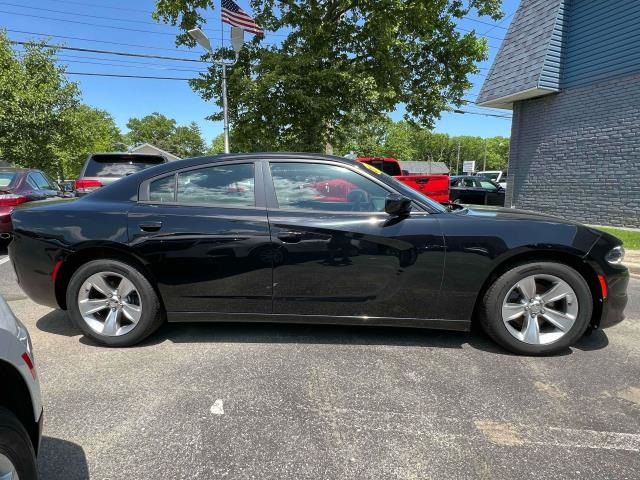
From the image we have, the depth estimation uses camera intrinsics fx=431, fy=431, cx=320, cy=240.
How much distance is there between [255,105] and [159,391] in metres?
11.0

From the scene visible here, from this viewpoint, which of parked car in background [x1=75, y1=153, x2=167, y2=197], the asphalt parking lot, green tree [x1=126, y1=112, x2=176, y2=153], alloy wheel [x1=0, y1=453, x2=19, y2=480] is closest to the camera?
alloy wheel [x1=0, y1=453, x2=19, y2=480]

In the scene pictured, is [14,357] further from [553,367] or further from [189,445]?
[553,367]

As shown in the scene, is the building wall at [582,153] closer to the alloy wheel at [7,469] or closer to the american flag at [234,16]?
the american flag at [234,16]

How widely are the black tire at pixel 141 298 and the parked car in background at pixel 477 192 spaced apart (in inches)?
558

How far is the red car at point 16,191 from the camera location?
22.8 feet

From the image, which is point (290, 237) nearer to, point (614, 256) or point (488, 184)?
point (614, 256)

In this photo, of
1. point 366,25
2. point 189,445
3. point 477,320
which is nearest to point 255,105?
point 366,25

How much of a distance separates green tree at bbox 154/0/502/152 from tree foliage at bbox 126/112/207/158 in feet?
280

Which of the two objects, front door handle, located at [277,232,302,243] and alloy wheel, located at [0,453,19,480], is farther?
front door handle, located at [277,232,302,243]

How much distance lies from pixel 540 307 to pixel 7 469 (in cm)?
328

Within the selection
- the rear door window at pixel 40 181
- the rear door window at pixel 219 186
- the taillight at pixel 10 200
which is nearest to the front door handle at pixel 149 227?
the rear door window at pixel 219 186

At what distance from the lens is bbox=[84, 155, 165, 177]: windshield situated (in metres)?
8.34

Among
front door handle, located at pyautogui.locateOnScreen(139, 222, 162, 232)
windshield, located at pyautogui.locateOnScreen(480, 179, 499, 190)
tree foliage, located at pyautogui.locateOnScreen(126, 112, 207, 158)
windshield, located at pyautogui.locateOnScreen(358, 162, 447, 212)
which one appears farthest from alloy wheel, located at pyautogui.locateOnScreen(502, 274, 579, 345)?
tree foliage, located at pyautogui.locateOnScreen(126, 112, 207, 158)

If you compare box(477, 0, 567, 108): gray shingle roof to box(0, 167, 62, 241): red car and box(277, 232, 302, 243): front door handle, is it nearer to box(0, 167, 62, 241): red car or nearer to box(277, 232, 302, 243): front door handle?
box(277, 232, 302, 243): front door handle
